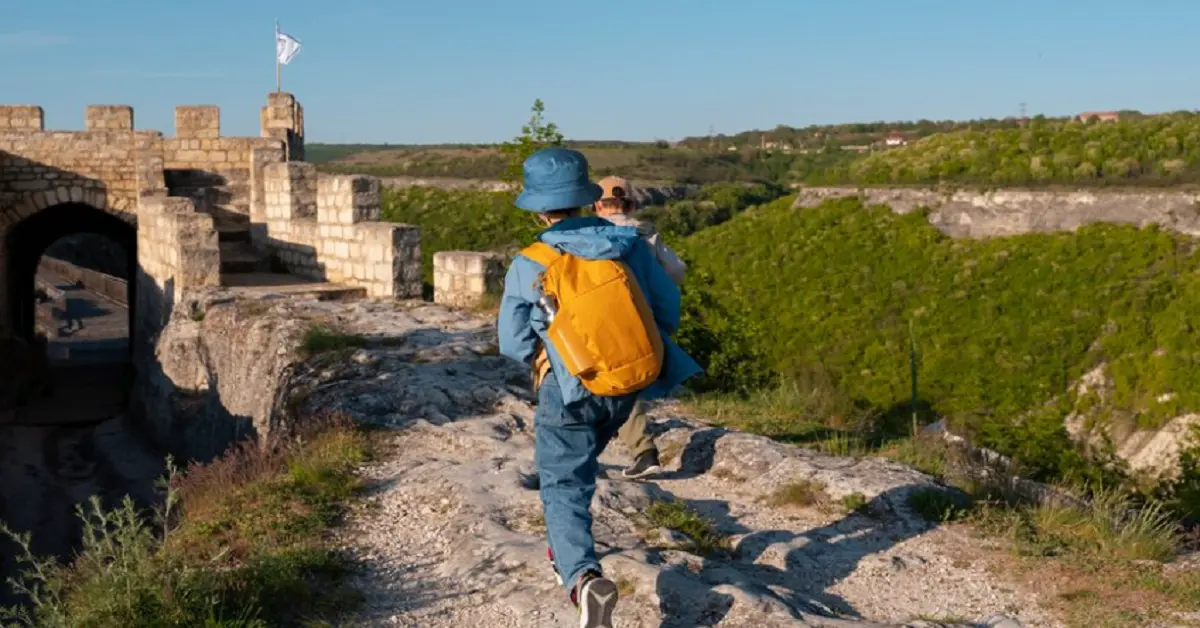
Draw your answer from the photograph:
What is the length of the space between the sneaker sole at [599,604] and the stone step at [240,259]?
442 inches

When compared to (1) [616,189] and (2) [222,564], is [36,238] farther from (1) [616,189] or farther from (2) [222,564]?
(2) [222,564]

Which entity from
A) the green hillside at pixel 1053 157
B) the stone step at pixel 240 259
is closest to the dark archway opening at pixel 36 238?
the stone step at pixel 240 259

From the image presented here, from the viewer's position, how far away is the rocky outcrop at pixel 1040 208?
21531 mm

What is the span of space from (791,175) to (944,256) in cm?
5663

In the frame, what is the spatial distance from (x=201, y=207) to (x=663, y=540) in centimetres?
1209

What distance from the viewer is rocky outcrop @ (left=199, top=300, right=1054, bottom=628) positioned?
415cm

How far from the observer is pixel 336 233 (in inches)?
496

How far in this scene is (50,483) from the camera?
12633 millimetres

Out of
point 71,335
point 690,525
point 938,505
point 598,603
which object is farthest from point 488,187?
point 598,603

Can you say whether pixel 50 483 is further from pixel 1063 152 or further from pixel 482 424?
pixel 1063 152

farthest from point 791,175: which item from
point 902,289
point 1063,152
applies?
point 902,289

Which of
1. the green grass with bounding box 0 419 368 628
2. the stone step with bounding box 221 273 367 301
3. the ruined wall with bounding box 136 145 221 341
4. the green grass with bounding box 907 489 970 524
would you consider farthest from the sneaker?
the ruined wall with bounding box 136 145 221 341

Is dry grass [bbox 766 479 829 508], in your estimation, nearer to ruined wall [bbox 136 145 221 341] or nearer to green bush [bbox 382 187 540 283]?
ruined wall [bbox 136 145 221 341]

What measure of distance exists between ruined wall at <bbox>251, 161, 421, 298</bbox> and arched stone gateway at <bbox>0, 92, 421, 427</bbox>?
2 centimetres
